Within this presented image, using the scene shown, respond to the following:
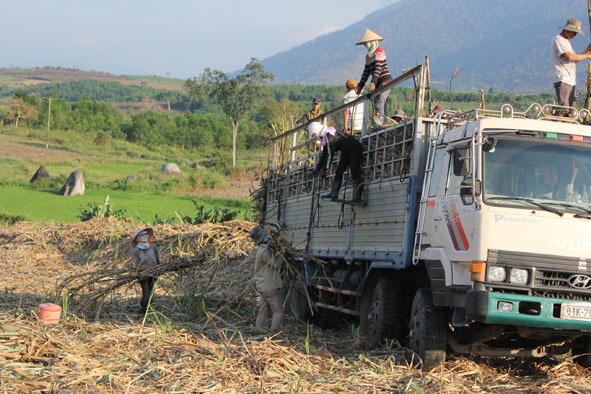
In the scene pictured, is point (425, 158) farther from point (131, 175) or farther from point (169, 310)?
point (131, 175)

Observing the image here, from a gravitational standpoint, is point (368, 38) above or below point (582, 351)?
above

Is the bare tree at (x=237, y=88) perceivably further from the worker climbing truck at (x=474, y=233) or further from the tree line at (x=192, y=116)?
the worker climbing truck at (x=474, y=233)

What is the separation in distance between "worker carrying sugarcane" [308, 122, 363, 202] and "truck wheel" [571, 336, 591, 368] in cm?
320

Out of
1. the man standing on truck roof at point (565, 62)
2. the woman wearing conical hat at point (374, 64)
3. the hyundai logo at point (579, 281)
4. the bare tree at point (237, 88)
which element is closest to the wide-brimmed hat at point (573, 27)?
the man standing on truck roof at point (565, 62)

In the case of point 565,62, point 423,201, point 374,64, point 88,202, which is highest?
point 374,64

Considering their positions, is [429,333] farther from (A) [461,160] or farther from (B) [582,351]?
(B) [582,351]

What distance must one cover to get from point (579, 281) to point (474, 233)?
1.11m

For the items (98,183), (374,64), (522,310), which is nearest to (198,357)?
(522,310)

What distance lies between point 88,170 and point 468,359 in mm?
53223

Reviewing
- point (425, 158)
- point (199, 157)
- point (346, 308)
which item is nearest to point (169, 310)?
point (346, 308)

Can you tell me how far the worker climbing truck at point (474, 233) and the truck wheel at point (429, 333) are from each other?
1 centimetres

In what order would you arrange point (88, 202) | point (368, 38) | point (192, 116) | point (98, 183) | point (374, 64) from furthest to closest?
1. point (192, 116)
2. point (98, 183)
3. point (88, 202)
4. point (368, 38)
5. point (374, 64)

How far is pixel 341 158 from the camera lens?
1122 cm

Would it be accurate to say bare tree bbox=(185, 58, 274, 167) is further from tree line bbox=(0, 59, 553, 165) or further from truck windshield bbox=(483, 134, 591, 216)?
truck windshield bbox=(483, 134, 591, 216)
